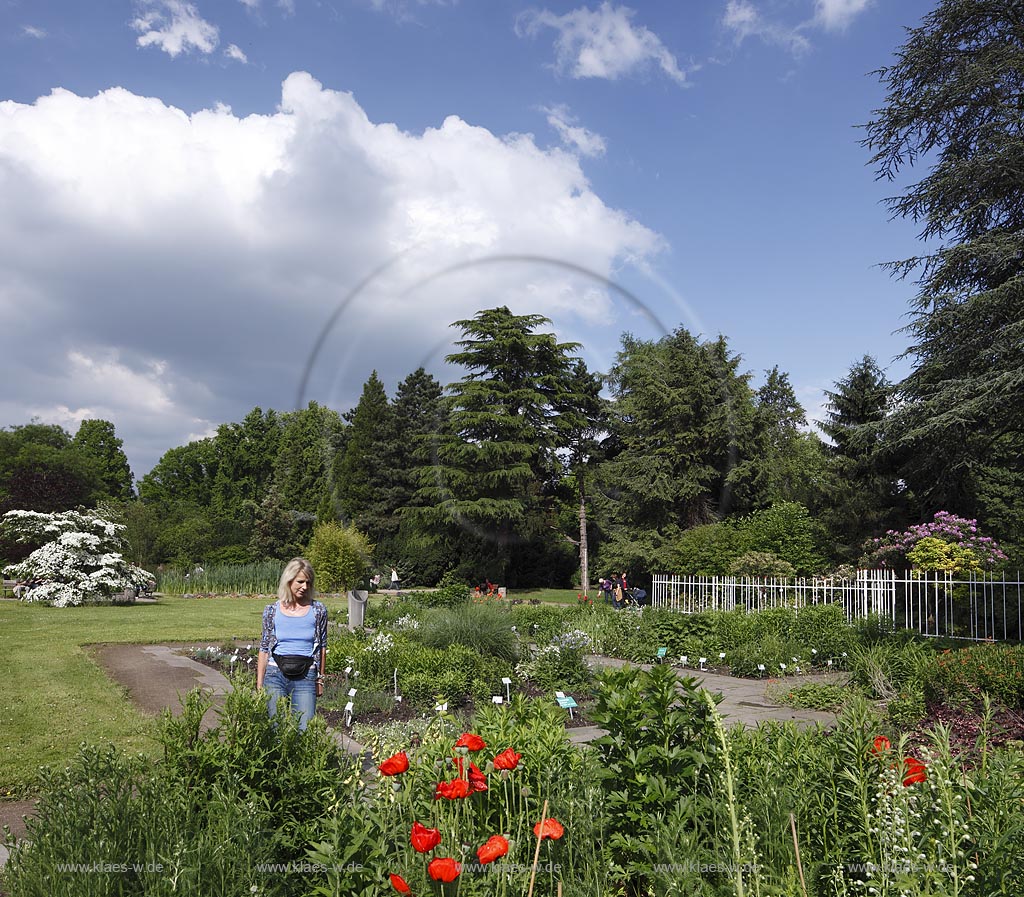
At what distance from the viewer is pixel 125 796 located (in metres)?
2.49

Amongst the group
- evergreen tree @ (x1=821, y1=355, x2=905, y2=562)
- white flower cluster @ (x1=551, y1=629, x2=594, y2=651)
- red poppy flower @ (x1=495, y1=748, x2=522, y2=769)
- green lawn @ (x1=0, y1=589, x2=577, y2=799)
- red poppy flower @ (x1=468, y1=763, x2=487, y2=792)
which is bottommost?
green lawn @ (x1=0, y1=589, x2=577, y2=799)

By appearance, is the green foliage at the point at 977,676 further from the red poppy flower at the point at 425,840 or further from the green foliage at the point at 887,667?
the red poppy flower at the point at 425,840

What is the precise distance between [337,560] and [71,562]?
824 centimetres

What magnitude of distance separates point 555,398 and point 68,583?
740 inches

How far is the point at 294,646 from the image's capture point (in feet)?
15.4

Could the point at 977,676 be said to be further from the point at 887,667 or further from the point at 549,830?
the point at 549,830

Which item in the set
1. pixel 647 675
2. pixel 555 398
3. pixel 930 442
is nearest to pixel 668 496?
pixel 555 398

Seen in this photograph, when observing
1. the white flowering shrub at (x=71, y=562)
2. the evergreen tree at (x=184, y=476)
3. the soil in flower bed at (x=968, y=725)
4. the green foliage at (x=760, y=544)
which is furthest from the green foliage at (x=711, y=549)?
the evergreen tree at (x=184, y=476)

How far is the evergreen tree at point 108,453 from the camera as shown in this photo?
191 ft

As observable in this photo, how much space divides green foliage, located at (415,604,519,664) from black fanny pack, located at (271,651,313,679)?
3804 mm

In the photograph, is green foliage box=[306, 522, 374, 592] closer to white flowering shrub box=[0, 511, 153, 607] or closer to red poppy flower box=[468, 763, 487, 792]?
white flowering shrub box=[0, 511, 153, 607]

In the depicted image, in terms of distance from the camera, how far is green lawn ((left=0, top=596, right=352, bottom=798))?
555 cm

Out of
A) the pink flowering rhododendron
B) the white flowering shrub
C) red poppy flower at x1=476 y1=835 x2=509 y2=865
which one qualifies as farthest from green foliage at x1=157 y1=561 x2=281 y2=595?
red poppy flower at x1=476 y1=835 x2=509 y2=865

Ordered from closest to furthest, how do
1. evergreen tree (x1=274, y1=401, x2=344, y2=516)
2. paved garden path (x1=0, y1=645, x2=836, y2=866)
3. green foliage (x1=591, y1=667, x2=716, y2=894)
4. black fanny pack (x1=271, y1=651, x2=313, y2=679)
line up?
green foliage (x1=591, y1=667, x2=716, y2=894), black fanny pack (x1=271, y1=651, x2=313, y2=679), paved garden path (x1=0, y1=645, x2=836, y2=866), evergreen tree (x1=274, y1=401, x2=344, y2=516)
